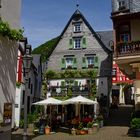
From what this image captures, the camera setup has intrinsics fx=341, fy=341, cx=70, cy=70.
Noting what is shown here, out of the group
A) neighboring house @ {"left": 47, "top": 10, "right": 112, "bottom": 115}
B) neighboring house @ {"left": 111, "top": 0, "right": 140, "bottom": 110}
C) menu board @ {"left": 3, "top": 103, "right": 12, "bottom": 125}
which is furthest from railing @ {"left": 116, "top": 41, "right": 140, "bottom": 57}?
neighboring house @ {"left": 47, "top": 10, "right": 112, "bottom": 115}

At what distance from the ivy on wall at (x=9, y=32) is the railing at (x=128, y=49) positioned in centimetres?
1221

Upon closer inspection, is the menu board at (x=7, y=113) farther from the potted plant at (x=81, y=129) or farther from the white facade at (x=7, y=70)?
the potted plant at (x=81, y=129)

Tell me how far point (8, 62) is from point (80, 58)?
26481mm

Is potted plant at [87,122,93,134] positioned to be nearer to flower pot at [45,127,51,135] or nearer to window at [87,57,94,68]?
flower pot at [45,127,51,135]

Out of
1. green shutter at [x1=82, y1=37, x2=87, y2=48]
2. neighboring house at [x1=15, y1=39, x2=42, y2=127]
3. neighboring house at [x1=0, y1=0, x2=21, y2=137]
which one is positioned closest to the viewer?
neighboring house at [x1=0, y1=0, x2=21, y2=137]

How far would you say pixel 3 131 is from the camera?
37.6ft

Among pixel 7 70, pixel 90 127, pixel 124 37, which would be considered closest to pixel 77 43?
pixel 124 37

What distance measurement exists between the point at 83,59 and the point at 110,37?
5337mm

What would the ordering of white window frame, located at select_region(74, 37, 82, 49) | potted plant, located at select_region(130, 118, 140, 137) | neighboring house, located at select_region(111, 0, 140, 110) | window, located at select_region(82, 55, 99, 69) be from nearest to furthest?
potted plant, located at select_region(130, 118, 140, 137) < neighboring house, located at select_region(111, 0, 140, 110) < window, located at select_region(82, 55, 99, 69) < white window frame, located at select_region(74, 37, 82, 49)

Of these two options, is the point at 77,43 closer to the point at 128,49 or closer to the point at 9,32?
the point at 128,49

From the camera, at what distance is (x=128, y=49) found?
23031 mm

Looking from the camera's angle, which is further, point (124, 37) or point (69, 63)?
point (69, 63)

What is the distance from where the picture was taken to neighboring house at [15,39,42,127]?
31.1 metres

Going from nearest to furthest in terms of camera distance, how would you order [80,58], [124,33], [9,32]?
[9,32], [124,33], [80,58]
